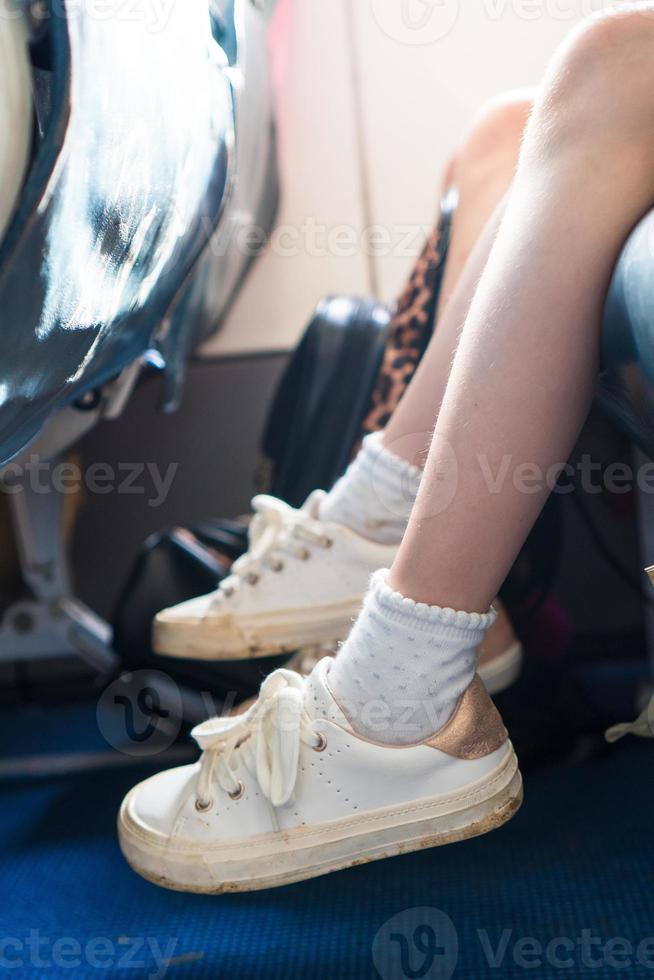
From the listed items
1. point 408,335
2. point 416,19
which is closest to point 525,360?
point 408,335

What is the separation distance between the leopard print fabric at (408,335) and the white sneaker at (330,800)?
0.35 meters

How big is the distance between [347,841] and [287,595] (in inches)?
9.0

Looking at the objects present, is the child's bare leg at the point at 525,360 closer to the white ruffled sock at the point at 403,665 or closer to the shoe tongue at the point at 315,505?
the white ruffled sock at the point at 403,665

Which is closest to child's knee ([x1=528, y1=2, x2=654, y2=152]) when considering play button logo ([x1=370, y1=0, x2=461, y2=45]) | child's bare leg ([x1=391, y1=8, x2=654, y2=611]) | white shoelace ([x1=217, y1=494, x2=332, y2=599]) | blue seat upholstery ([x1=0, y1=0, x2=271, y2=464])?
child's bare leg ([x1=391, y1=8, x2=654, y2=611])

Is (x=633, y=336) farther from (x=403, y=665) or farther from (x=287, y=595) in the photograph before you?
(x=287, y=595)

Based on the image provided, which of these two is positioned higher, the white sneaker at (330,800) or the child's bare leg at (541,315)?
the child's bare leg at (541,315)

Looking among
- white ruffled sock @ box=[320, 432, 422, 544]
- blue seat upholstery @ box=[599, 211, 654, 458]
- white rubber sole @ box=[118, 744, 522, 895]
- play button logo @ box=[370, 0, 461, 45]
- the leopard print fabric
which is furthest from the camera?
play button logo @ box=[370, 0, 461, 45]

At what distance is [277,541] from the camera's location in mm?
739

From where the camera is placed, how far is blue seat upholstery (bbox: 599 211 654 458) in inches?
16.5

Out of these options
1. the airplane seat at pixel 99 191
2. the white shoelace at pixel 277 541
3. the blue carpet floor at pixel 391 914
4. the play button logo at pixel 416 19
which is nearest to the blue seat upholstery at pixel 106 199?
the airplane seat at pixel 99 191

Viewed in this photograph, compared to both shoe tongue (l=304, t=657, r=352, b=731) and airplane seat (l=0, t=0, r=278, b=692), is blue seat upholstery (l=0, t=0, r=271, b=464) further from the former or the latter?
Result: shoe tongue (l=304, t=657, r=352, b=731)

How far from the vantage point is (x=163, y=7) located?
577 millimetres

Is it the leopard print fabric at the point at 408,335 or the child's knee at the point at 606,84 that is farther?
the leopard print fabric at the point at 408,335

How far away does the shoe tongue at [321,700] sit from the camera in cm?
54
